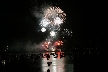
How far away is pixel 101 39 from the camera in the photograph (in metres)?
109

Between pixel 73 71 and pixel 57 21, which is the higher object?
pixel 57 21

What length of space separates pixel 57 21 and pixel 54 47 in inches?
3220

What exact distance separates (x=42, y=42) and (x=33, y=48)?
327 inches

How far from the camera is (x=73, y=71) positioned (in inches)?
1656

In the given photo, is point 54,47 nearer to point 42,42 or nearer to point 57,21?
point 42,42

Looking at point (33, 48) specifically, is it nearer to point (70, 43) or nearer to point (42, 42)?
point (42, 42)

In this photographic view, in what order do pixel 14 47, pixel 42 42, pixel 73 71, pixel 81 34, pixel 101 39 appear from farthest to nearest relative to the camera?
1. pixel 14 47
2. pixel 42 42
3. pixel 81 34
4. pixel 101 39
5. pixel 73 71

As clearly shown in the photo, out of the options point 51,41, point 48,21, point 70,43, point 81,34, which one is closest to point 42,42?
point 51,41

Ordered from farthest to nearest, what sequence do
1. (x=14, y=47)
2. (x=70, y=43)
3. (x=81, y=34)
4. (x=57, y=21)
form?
1. (x=14, y=47)
2. (x=70, y=43)
3. (x=81, y=34)
4. (x=57, y=21)

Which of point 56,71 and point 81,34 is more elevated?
point 81,34

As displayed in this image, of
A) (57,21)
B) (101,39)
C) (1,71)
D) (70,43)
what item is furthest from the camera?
(70,43)

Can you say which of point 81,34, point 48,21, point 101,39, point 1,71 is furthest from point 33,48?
point 1,71

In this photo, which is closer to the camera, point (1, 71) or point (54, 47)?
point (1, 71)

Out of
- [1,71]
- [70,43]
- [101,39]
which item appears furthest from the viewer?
[70,43]
